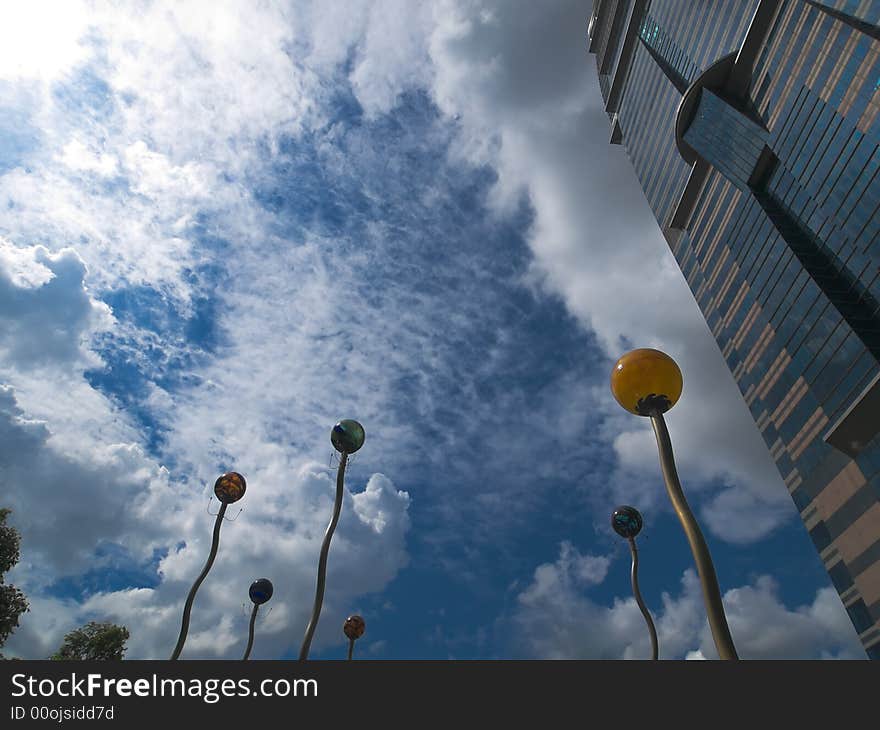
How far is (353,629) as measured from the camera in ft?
51.8

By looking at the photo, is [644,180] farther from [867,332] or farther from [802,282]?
[867,332]

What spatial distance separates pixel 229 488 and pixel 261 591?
3964mm

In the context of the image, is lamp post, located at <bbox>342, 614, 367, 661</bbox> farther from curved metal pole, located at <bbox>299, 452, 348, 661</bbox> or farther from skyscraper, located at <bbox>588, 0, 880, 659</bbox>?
skyscraper, located at <bbox>588, 0, 880, 659</bbox>

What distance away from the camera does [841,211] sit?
45.1 metres

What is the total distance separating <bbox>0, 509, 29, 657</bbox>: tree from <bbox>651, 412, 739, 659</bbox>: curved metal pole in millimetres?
23856

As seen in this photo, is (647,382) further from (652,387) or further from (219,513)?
(219,513)

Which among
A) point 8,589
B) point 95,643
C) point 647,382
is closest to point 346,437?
point 647,382

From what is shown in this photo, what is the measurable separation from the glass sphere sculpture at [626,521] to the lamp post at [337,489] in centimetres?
652

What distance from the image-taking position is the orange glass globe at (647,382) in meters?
5.30

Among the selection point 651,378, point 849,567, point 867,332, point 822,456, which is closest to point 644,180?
point 867,332

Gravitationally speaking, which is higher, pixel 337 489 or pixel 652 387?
pixel 337 489

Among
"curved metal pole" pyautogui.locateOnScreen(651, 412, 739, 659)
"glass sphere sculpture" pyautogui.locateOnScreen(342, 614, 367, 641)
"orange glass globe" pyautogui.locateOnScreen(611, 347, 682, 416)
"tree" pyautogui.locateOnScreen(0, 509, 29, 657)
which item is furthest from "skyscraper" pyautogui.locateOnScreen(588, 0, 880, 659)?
"tree" pyautogui.locateOnScreen(0, 509, 29, 657)

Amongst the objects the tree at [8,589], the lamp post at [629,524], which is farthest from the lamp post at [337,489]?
the tree at [8,589]
